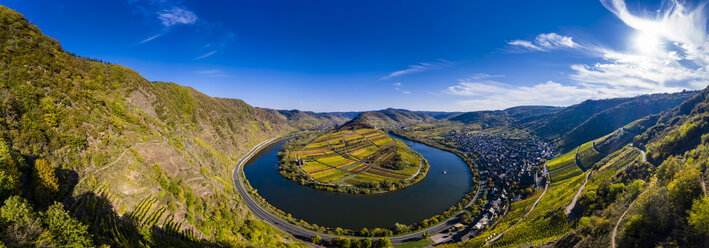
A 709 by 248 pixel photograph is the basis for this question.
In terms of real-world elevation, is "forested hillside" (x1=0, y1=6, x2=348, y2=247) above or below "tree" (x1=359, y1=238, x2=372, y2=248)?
above

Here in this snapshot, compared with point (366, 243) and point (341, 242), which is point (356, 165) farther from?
point (366, 243)

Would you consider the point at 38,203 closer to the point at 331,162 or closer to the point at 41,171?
the point at 41,171

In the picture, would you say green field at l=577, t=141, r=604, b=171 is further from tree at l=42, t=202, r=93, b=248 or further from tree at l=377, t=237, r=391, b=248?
tree at l=42, t=202, r=93, b=248

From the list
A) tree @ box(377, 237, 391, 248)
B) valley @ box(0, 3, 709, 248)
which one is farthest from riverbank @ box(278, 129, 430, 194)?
tree @ box(377, 237, 391, 248)

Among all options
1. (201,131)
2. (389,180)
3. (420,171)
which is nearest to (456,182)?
(420,171)

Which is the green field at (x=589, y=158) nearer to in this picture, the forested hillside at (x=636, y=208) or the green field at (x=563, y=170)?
the green field at (x=563, y=170)

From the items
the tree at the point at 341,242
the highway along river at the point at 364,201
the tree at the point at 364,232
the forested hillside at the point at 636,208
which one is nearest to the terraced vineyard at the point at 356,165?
the highway along river at the point at 364,201
